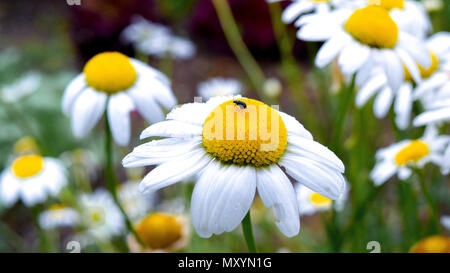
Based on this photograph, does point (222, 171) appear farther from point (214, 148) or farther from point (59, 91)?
point (59, 91)

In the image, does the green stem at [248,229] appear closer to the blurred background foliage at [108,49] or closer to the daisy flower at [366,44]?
the daisy flower at [366,44]

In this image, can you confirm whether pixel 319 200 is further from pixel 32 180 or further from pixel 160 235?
pixel 32 180

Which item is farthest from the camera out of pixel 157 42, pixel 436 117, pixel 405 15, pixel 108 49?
pixel 108 49

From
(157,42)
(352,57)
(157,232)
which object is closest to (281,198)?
(352,57)

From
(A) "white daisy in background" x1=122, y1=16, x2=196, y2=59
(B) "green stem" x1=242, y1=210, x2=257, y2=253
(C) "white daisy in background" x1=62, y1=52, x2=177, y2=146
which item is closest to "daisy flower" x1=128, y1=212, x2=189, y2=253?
(C) "white daisy in background" x1=62, y1=52, x2=177, y2=146

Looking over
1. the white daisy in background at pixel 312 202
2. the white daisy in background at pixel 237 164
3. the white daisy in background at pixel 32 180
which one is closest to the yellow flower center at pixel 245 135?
the white daisy in background at pixel 237 164

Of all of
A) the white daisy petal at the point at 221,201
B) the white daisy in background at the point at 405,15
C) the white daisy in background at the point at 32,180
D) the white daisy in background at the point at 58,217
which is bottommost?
the white daisy petal at the point at 221,201

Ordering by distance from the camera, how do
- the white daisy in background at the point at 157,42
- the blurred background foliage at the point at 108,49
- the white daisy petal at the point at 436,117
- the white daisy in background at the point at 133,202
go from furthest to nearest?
the blurred background foliage at the point at 108,49 → the white daisy in background at the point at 157,42 → the white daisy in background at the point at 133,202 → the white daisy petal at the point at 436,117
